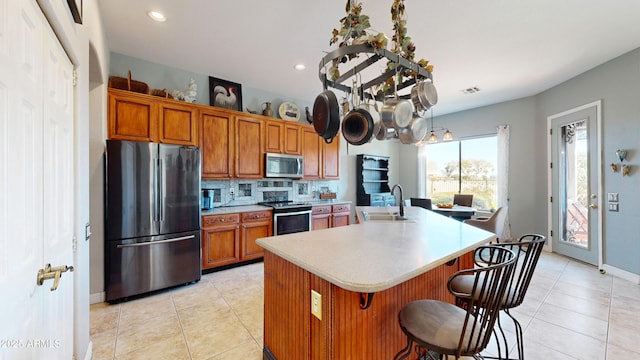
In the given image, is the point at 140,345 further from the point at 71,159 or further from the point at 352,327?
the point at 352,327

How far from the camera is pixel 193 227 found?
3.11 metres

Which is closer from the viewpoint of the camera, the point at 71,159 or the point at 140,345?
the point at 71,159

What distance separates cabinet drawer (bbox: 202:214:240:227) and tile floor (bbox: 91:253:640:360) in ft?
2.40

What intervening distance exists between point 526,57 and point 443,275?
322cm

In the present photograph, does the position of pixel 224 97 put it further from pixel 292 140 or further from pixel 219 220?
pixel 219 220

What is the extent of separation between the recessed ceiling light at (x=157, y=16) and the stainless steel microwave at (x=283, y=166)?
7.01ft

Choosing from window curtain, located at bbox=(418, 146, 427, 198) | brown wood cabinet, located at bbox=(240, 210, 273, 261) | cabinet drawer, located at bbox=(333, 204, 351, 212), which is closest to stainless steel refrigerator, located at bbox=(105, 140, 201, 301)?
brown wood cabinet, located at bbox=(240, 210, 273, 261)

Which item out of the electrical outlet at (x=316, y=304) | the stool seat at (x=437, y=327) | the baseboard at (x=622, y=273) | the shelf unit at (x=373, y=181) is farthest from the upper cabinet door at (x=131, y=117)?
the baseboard at (x=622, y=273)

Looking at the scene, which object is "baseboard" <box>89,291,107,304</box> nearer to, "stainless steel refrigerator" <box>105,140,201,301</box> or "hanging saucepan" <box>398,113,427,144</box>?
"stainless steel refrigerator" <box>105,140,201,301</box>

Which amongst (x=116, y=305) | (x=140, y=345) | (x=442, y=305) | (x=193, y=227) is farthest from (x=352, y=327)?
(x=116, y=305)

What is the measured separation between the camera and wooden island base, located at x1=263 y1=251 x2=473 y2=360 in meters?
1.24

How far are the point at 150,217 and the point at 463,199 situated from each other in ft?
18.2

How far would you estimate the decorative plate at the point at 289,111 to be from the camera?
4562mm

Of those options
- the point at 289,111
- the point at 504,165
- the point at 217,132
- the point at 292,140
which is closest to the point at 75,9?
the point at 217,132
